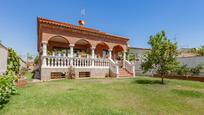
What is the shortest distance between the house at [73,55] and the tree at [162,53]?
5359mm

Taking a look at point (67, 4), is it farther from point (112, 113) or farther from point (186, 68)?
point (186, 68)

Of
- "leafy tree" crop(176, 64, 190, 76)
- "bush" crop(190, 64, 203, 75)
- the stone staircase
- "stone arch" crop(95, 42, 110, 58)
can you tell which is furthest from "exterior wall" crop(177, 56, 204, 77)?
"stone arch" crop(95, 42, 110, 58)

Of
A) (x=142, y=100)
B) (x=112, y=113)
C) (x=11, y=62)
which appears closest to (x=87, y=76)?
(x=11, y=62)

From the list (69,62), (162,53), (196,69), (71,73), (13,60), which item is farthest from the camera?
(196,69)

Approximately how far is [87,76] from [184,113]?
37.8 feet

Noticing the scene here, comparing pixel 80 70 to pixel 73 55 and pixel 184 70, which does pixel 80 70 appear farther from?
pixel 184 70

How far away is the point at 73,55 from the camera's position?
1498cm

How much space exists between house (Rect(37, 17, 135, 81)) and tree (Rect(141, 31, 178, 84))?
17.6 feet

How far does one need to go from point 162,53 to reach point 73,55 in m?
8.54

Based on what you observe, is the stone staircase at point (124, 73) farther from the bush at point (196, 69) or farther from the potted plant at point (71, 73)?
the bush at point (196, 69)

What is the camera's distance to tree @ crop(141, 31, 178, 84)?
36.2 feet

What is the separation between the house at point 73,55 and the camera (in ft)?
43.5

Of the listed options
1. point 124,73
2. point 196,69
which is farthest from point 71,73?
point 196,69

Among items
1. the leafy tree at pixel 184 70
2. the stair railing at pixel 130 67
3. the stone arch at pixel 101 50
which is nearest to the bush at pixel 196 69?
the leafy tree at pixel 184 70
